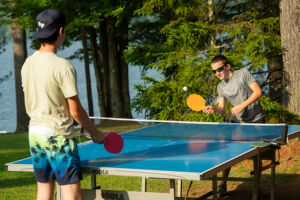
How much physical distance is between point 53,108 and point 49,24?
624 mm

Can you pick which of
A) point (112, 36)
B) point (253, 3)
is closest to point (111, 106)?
point (112, 36)

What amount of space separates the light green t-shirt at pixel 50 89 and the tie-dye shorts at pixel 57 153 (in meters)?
0.05

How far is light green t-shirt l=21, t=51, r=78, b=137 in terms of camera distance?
12.9ft

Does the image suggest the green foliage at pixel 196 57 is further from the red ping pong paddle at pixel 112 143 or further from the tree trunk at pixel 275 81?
the red ping pong paddle at pixel 112 143

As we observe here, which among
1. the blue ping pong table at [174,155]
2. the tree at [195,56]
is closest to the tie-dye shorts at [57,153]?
the blue ping pong table at [174,155]

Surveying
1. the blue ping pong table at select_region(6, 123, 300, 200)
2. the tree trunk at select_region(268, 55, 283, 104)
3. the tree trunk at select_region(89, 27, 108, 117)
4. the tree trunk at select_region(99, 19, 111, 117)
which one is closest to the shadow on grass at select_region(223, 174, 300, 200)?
the blue ping pong table at select_region(6, 123, 300, 200)

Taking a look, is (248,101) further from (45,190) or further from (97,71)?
(97,71)

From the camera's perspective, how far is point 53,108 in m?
4.02

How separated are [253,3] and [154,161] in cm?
1008

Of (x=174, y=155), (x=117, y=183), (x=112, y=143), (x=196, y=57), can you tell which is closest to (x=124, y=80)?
(x=196, y=57)

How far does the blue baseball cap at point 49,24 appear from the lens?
13.3 ft

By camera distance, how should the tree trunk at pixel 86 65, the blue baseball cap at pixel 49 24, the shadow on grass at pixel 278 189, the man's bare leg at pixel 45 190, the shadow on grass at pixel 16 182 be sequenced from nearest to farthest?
the blue baseball cap at pixel 49 24 → the man's bare leg at pixel 45 190 → the shadow on grass at pixel 278 189 → the shadow on grass at pixel 16 182 → the tree trunk at pixel 86 65

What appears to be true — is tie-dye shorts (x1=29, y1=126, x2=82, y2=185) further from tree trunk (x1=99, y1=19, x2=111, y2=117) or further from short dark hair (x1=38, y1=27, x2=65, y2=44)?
tree trunk (x1=99, y1=19, x2=111, y2=117)

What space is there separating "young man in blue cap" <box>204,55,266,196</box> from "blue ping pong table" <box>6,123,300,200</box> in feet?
0.80
